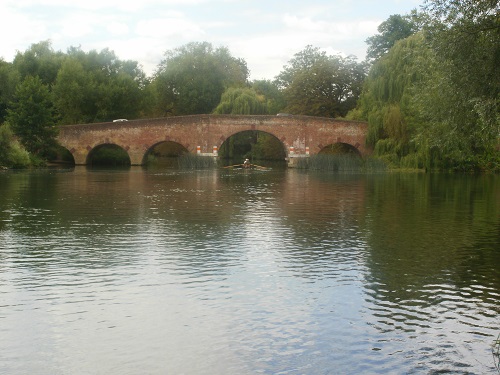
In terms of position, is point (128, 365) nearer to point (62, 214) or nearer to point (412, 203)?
point (62, 214)

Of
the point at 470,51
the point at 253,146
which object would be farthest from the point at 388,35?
the point at 470,51

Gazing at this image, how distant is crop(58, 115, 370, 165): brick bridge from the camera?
46250 mm

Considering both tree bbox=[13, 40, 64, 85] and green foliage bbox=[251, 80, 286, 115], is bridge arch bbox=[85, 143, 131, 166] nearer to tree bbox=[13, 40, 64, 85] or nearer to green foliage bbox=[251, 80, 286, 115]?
tree bbox=[13, 40, 64, 85]

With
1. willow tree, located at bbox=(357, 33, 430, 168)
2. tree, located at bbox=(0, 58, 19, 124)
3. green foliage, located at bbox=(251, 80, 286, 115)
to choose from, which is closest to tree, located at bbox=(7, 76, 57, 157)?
tree, located at bbox=(0, 58, 19, 124)

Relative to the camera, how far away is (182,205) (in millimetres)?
18156

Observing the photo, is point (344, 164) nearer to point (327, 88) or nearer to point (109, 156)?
point (327, 88)

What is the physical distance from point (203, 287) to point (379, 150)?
33.8m

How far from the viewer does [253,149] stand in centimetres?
6631

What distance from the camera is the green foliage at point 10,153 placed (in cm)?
3722

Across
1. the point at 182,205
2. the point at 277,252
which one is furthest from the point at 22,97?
the point at 277,252

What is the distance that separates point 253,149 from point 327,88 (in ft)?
39.6

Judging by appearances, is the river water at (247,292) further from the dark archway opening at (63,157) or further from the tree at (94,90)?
the dark archway opening at (63,157)

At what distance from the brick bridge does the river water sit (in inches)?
1188

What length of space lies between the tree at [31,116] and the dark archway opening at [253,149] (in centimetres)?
1983
